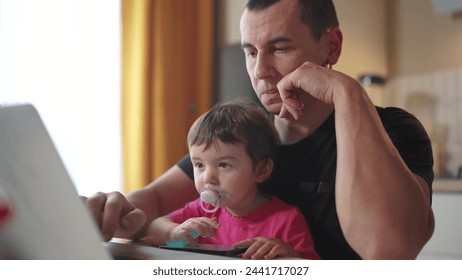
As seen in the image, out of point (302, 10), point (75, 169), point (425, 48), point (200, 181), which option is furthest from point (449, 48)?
point (75, 169)

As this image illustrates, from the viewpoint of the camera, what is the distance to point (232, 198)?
2.13 feet

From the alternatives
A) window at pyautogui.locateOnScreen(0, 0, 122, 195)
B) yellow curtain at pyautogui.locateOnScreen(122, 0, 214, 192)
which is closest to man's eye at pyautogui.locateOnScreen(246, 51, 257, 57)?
yellow curtain at pyautogui.locateOnScreen(122, 0, 214, 192)

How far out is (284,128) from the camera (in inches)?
30.4

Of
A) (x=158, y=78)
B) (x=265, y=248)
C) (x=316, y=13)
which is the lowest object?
(x=265, y=248)

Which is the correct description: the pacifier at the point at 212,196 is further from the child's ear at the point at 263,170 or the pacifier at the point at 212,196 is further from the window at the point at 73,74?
the window at the point at 73,74

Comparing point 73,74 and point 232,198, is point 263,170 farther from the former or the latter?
point 73,74

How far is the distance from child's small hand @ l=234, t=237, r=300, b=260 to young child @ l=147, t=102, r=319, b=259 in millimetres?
18

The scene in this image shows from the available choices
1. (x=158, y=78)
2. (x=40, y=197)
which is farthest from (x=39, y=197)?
(x=158, y=78)

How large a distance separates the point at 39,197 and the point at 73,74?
70cm

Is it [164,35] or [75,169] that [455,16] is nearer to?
[164,35]

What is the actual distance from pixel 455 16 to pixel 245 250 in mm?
447

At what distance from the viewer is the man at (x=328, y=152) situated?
1.81 feet

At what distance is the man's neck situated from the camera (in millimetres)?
747

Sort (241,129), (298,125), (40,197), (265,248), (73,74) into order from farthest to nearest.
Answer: (73,74) → (298,125) → (241,129) → (265,248) → (40,197)
